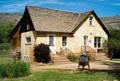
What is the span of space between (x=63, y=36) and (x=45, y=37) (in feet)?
10.2

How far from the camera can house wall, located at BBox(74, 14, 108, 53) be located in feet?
115

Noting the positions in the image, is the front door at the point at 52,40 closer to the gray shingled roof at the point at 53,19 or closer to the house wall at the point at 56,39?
the house wall at the point at 56,39

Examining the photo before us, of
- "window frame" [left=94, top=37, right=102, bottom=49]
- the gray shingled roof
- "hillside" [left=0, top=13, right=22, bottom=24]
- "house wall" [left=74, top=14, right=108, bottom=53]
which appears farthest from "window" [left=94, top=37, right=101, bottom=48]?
"hillside" [left=0, top=13, right=22, bottom=24]

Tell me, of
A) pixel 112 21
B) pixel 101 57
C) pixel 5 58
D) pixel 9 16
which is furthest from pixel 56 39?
pixel 9 16

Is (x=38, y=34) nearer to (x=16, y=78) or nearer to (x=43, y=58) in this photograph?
(x=43, y=58)

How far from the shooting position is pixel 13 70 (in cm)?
1611

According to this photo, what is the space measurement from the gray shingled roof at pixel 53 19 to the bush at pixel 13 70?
1381 cm

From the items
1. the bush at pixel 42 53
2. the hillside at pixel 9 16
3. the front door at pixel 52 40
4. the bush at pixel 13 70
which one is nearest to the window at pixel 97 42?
the front door at pixel 52 40

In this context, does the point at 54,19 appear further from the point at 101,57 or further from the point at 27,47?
the point at 101,57

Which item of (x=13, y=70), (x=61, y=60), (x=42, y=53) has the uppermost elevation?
(x=42, y=53)

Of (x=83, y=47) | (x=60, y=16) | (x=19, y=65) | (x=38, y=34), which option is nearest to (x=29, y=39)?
(x=38, y=34)

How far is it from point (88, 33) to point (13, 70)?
2175 centimetres

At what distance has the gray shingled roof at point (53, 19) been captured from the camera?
31.4 m

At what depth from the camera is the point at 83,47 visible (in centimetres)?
3553
